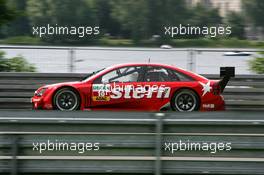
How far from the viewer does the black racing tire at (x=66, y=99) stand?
1219 centimetres

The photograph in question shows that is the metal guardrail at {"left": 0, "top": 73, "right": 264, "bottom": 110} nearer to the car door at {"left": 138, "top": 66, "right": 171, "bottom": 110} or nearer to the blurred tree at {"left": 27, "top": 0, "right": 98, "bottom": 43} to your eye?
the blurred tree at {"left": 27, "top": 0, "right": 98, "bottom": 43}

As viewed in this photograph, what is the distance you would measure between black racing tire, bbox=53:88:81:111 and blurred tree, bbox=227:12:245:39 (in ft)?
19.6

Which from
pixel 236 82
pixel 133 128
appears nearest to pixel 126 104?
pixel 236 82

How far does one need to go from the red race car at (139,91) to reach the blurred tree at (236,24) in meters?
4.56

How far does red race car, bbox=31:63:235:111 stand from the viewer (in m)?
12.1

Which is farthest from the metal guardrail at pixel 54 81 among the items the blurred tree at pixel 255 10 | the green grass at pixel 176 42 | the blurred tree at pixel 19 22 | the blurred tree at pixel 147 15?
the blurred tree at pixel 147 15

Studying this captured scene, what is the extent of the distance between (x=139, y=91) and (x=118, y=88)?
17.0 inches

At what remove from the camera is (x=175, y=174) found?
6.12 m

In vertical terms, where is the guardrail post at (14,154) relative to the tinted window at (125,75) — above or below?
below

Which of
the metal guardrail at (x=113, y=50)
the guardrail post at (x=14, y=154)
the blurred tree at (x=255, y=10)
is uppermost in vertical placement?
the blurred tree at (x=255, y=10)

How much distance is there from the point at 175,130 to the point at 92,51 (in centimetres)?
952

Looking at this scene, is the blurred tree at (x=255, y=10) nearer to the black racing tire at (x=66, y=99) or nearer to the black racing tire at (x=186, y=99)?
the black racing tire at (x=186, y=99)

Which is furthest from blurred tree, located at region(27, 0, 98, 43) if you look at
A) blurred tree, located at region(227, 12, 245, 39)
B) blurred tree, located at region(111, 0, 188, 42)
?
blurred tree, located at region(227, 12, 245, 39)

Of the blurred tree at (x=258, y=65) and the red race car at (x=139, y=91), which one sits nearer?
the red race car at (x=139, y=91)
